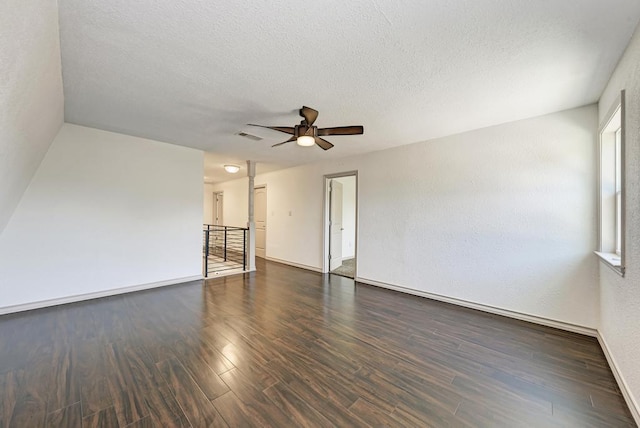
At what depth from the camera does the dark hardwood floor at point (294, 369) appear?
1.56 m

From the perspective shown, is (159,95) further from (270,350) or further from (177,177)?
(270,350)

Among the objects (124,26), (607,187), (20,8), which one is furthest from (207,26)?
(607,187)

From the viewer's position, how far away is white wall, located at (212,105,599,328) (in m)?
2.72

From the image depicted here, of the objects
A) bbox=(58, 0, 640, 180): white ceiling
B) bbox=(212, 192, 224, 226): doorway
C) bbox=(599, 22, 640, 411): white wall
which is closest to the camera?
bbox=(58, 0, 640, 180): white ceiling

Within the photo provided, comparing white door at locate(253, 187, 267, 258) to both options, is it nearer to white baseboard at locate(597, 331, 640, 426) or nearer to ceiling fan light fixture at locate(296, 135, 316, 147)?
ceiling fan light fixture at locate(296, 135, 316, 147)

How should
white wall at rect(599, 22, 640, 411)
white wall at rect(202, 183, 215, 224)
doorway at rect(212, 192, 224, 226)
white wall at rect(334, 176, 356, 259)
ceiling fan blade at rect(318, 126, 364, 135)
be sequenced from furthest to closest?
white wall at rect(202, 183, 215, 224) → doorway at rect(212, 192, 224, 226) → white wall at rect(334, 176, 356, 259) → ceiling fan blade at rect(318, 126, 364, 135) → white wall at rect(599, 22, 640, 411)

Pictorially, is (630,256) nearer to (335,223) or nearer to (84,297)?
(335,223)

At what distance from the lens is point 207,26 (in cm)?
161

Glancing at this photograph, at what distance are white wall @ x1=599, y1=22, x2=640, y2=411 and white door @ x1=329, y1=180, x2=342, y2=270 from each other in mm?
4131

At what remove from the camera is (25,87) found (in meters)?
1.61

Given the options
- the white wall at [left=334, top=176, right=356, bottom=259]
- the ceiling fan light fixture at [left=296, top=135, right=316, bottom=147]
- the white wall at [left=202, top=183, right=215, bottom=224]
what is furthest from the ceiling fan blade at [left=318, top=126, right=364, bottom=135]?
Answer: the white wall at [left=202, top=183, right=215, bottom=224]

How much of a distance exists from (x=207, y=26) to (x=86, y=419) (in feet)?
8.53

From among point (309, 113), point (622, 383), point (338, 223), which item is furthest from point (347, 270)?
point (622, 383)

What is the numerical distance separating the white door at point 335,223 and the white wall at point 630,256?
163 inches
